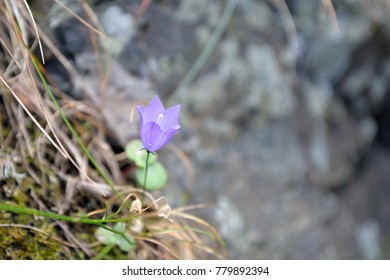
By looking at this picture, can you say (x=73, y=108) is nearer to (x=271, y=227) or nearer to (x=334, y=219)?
(x=271, y=227)

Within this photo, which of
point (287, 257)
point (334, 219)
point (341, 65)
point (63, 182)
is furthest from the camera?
point (341, 65)

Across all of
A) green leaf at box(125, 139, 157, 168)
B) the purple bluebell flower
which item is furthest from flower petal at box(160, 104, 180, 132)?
green leaf at box(125, 139, 157, 168)

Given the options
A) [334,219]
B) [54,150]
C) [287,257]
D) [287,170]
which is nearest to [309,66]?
[287,170]

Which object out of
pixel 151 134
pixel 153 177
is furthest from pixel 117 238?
pixel 151 134

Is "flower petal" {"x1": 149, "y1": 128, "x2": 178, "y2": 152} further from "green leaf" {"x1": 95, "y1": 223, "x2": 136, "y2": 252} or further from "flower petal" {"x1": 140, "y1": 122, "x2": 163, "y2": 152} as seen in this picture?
"green leaf" {"x1": 95, "y1": 223, "x2": 136, "y2": 252}

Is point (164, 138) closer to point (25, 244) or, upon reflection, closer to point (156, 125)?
point (156, 125)

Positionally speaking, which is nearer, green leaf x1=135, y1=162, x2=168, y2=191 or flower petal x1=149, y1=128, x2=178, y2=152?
flower petal x1=149, y1=128, x2=178, y2=152

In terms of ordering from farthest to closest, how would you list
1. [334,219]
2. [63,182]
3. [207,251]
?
[334,219] → [207,251] → [63,182]
